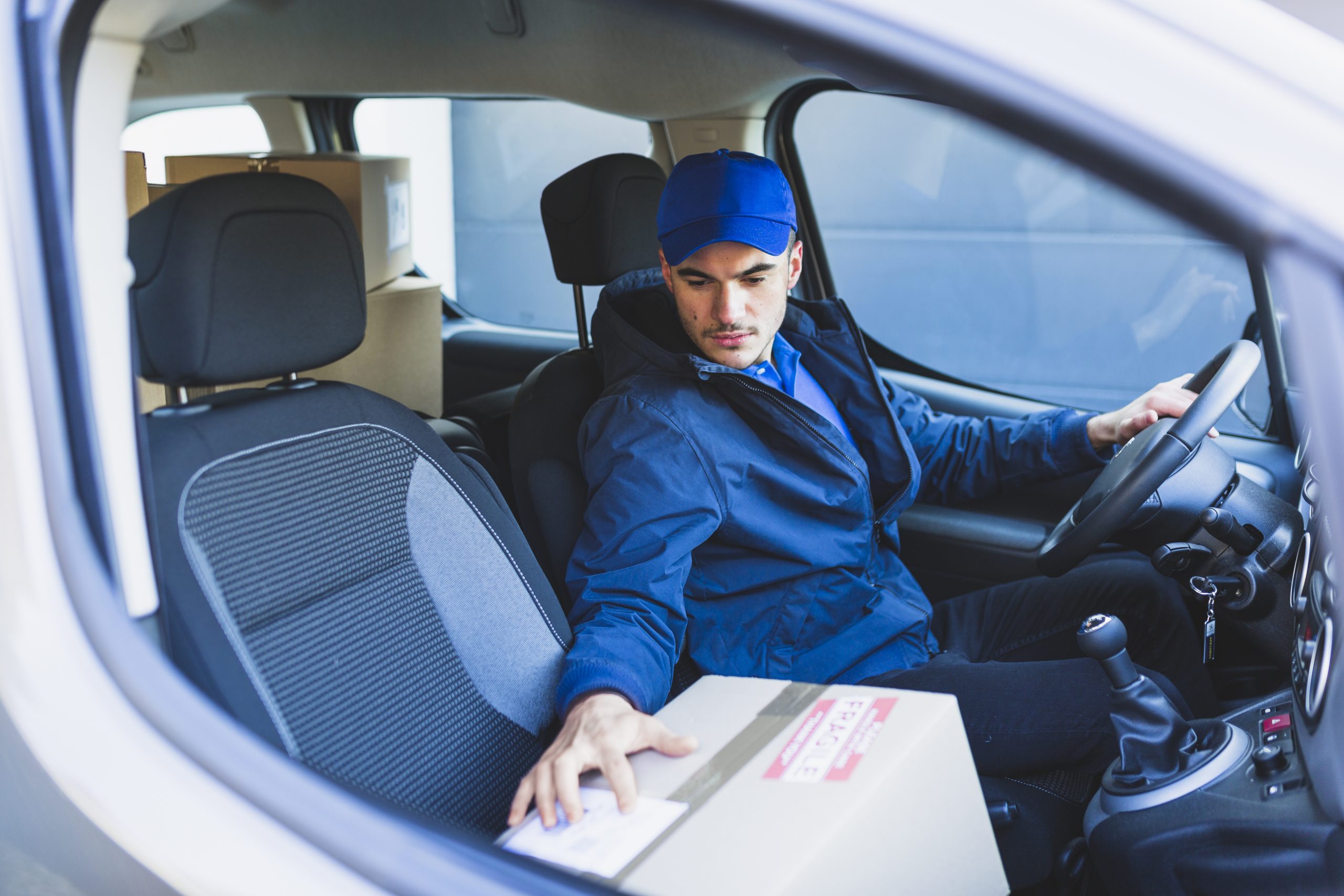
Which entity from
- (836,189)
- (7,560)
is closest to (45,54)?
(7,560)

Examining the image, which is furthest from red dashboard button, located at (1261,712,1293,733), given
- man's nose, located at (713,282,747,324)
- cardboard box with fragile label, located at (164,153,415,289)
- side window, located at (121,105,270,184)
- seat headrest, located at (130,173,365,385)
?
side window, located at (121,105,270,184)

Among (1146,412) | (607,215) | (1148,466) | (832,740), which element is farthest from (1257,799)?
(607,215)

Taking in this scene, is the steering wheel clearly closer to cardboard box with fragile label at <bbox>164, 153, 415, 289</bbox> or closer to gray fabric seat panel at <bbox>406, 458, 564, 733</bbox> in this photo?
gray fabric seat panel at <bbox>406, 458, 564, 733</bbox>

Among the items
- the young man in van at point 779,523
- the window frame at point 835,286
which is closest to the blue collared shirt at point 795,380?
the young man in van at point 779,523

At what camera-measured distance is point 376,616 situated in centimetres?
114

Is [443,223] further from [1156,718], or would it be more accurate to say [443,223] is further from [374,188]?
[1156,718]

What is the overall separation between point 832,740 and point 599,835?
222mm

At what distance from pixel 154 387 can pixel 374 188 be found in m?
1.28

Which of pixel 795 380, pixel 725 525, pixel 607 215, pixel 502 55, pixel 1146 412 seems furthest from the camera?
pixel 502 55

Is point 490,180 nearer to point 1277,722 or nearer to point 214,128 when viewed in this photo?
point 214,128

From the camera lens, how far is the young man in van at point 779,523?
1.43 metres

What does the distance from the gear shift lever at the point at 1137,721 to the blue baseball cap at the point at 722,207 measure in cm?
74

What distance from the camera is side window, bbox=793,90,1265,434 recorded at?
3135 mm

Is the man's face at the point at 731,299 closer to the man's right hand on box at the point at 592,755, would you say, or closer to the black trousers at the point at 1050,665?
the black trousers at the point at 1050,665
